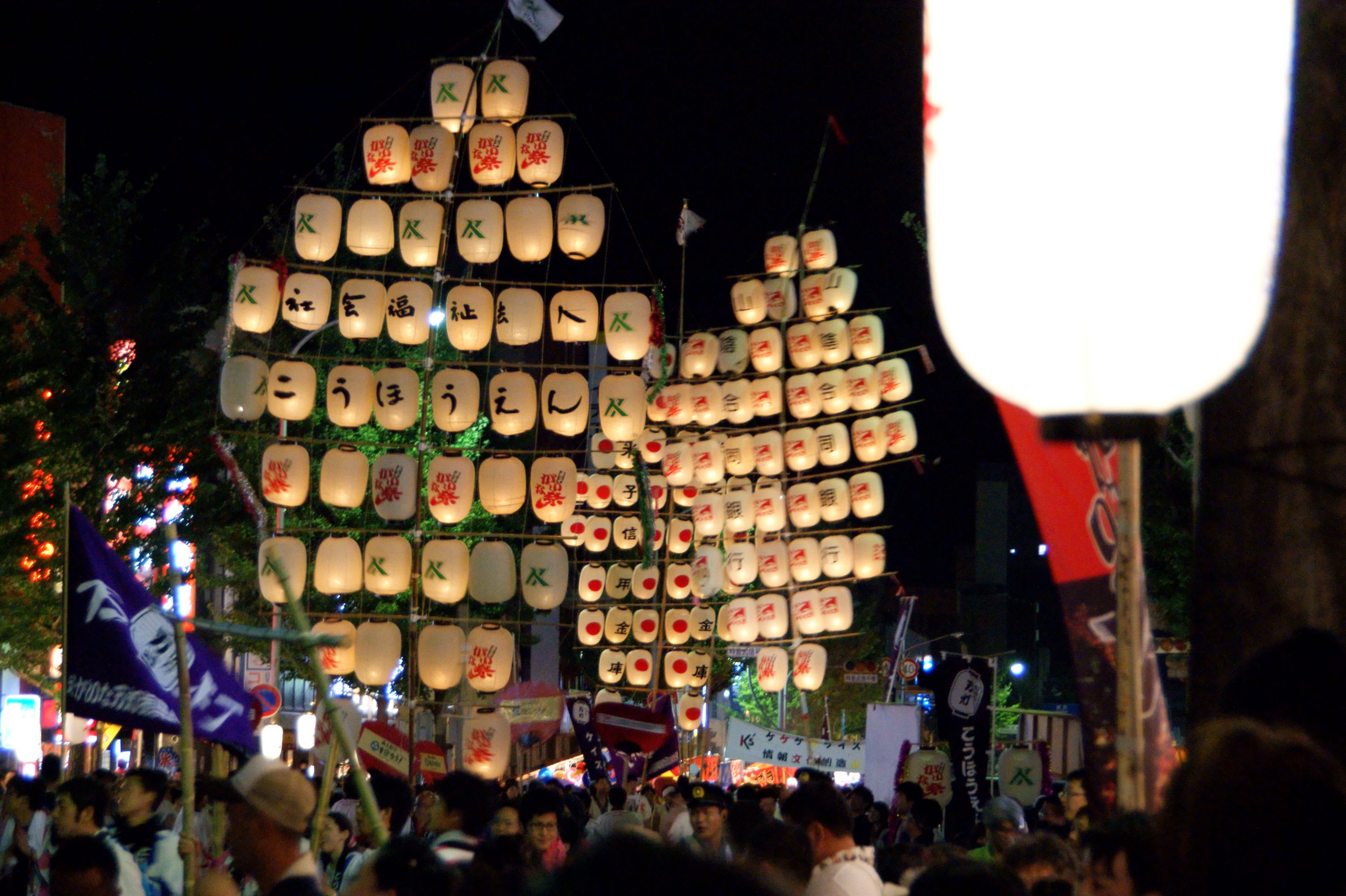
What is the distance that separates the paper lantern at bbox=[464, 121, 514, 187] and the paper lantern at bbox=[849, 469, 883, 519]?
11213 mm

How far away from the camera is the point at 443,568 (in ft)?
66.5

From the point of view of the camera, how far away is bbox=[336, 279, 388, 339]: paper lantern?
813 inches

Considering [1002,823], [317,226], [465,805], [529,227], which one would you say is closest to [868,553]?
[529,227]

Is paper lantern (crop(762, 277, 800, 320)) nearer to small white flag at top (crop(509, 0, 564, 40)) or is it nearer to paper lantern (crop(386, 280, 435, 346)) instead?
small white flag at top (crop(509, 0, 564, 40))

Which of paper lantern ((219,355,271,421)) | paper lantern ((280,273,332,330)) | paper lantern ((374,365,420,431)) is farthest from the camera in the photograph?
paper lantern ((280,273,332,330))

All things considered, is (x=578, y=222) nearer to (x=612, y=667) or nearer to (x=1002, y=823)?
(x=612, y=667)

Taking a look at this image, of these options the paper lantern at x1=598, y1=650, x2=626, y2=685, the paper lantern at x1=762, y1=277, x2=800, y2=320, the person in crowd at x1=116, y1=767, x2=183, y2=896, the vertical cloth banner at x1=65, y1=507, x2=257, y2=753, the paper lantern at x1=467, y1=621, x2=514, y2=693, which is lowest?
the paper lantern at x1=598, y1=650, x2=626, y2=685

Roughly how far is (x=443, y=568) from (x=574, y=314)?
5.06 m

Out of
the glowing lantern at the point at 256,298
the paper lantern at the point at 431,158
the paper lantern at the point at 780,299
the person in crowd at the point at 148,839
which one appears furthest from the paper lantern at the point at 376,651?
the person in crowd at the point at 148,839

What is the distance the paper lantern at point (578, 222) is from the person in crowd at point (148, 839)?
614 inches

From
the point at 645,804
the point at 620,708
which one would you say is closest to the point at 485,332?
the point at 620,708

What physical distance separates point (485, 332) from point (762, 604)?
9981mm

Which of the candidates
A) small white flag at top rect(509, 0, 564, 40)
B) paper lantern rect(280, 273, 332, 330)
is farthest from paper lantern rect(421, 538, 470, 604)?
small white flag at top rect(509, 0, 564, 40)

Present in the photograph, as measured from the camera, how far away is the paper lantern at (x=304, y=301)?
2088 cm
